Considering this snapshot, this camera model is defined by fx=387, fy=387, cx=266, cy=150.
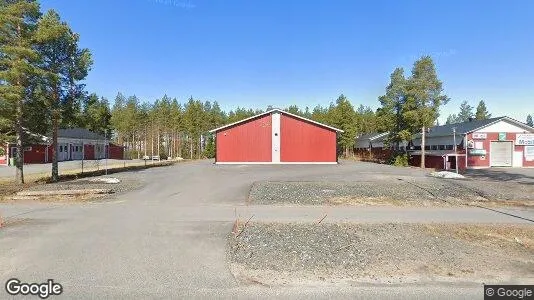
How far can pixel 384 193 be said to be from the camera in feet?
56.3

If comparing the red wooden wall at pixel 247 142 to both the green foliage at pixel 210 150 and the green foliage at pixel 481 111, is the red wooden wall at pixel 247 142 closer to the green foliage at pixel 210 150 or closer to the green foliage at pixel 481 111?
the green foliage at pixel 210 150

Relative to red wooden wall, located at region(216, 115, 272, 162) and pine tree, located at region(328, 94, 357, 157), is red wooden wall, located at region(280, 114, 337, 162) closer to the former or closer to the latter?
red wooden wall, located at region(216, 115, 272, 162)

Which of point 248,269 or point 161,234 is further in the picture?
point 161,234

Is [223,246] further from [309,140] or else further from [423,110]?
[423,110]

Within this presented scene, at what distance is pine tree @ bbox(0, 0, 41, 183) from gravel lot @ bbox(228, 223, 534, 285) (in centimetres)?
1714

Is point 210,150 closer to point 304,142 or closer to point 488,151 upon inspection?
point 304,142

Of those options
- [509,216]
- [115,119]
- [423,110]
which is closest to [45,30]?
[509,216]

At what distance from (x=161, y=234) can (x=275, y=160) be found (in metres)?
31.2

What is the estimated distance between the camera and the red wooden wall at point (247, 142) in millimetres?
40875

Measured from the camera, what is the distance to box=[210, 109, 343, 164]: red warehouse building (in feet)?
134

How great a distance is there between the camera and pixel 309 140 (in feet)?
135

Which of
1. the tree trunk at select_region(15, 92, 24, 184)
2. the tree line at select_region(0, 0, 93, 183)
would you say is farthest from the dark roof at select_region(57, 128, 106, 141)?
the tree trunk at select_region(15, 92, 24, 184)

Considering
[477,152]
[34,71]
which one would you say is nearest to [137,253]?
[34,71]

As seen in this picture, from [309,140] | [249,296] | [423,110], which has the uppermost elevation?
[423,110]
